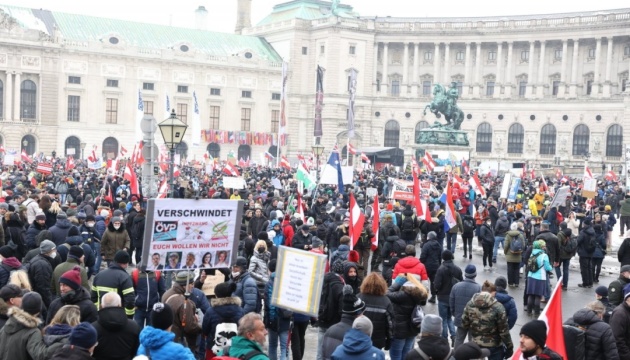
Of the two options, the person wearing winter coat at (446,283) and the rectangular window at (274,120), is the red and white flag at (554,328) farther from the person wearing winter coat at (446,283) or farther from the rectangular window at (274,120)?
the rectangular window at (274,120)

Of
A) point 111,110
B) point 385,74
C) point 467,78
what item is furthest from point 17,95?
point 467,78

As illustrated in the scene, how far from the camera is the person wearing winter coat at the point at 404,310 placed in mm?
10156

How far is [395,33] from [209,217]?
71619mm

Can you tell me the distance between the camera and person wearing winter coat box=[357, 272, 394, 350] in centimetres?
934

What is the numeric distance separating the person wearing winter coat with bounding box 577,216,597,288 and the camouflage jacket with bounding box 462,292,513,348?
8738 mm

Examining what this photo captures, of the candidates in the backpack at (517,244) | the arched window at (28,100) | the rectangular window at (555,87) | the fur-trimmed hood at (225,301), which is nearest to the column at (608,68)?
the rectangular window at (555,87)

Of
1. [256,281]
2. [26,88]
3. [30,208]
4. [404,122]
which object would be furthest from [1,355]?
[404,122]

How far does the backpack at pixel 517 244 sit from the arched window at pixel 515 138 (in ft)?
193

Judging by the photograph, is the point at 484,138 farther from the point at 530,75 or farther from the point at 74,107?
the point at 74,107

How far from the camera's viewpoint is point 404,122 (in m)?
78.8

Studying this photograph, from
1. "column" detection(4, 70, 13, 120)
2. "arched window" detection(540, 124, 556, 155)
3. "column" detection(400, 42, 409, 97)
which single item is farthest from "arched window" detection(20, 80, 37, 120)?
"arched window" detection(540, 124, 556, 155)

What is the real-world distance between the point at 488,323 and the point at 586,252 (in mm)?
9216

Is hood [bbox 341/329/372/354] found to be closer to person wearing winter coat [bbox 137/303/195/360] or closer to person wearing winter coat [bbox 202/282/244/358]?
person wearing winter coat [bbox 137/303/195/360]

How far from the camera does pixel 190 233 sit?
9.65 meters
